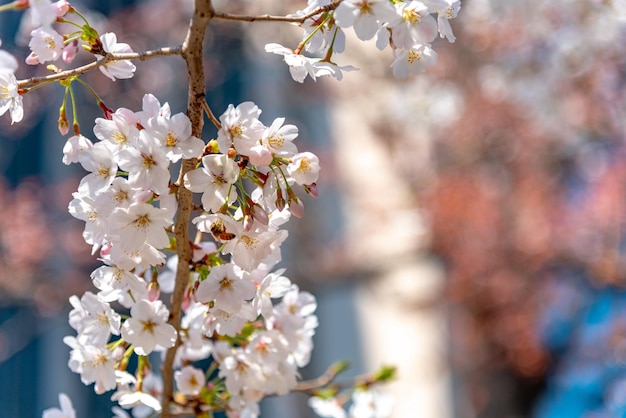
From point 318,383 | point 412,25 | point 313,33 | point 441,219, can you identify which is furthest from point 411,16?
point 441,219

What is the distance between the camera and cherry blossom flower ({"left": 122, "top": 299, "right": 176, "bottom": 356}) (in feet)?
2.66

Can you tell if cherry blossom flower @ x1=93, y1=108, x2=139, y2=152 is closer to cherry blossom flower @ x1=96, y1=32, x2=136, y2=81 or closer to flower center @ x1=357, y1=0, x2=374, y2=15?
cherry blossom flower @ x1=96, y1=32, x2=136, y2=81

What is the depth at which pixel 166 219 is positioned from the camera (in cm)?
75

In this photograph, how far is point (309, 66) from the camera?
0.81 m

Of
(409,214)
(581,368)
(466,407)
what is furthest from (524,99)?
(466,407)

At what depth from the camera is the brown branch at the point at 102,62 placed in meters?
0.75

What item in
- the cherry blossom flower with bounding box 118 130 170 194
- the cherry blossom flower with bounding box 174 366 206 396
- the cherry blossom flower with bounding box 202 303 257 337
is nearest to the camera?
the cherry blossom flower with bounding box 118 130 170 194

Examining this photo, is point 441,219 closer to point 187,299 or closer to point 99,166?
point 187,299

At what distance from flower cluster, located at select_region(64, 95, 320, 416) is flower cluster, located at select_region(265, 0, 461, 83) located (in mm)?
90

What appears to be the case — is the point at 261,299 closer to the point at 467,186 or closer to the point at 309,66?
the point at 309,66

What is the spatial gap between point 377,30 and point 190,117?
0.71 ft

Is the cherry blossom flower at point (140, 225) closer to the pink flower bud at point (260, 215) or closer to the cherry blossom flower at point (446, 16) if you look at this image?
the pink flower bud at point (260, 215)

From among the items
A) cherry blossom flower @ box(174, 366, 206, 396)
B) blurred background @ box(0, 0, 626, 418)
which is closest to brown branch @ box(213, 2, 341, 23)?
cherry blossom flower @ box(174, 366, 206, 396)

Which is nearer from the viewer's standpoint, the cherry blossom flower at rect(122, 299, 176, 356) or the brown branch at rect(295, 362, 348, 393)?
the cherry blossom flower at rect(122, 299, 176, 356)
